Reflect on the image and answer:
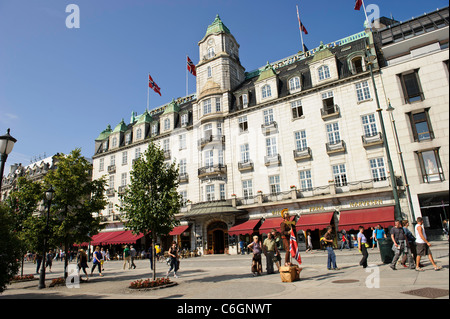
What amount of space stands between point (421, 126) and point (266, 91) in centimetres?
3195

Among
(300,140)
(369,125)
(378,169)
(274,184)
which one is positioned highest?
(300,140)

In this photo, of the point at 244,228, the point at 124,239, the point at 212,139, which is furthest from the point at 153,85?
the point at 244,228

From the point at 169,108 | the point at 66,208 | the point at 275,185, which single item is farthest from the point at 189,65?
the point at 66,208

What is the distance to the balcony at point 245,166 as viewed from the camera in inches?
1294

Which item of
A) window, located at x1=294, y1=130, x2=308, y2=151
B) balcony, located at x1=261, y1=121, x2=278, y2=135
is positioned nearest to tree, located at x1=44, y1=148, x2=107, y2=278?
balcony, located at x1=261, y1=121, x2=278, y2=135

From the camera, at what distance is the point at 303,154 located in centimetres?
3008

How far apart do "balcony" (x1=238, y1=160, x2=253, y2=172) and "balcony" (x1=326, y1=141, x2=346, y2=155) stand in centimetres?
840

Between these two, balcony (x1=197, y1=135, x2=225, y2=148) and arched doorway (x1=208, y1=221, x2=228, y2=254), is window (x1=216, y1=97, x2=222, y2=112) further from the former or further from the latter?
arched doorway (x1=208, y1=221, x2=228, y2=254)

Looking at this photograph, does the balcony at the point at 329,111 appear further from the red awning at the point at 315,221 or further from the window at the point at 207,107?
the window at the point at 207,107

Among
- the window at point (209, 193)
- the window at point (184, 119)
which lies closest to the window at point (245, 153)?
the window at point (209, 193)

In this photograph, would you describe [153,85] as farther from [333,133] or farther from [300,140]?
[333,133]

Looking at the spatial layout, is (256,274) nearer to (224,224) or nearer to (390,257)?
(390,257)

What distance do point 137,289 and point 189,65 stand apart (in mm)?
35216

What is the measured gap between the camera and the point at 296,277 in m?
11.2
